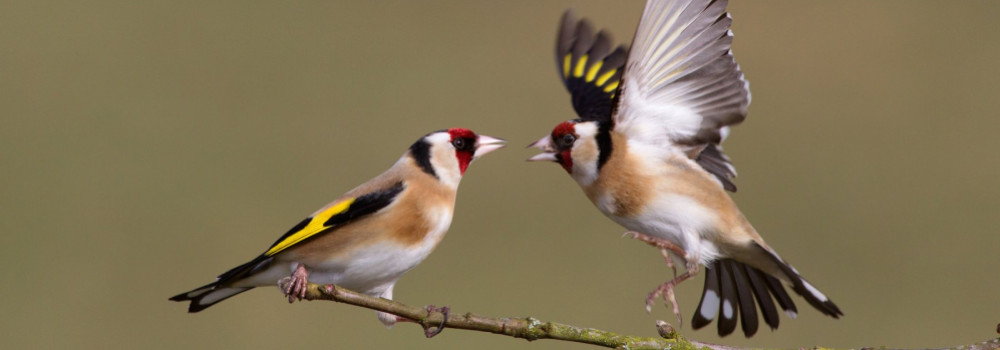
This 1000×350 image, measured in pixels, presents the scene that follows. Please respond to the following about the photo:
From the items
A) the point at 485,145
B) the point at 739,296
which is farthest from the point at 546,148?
the point at 739,296

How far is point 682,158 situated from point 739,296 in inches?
19.8

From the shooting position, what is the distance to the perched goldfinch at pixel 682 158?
199cm

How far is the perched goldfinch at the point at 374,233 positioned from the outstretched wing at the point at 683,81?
367mm

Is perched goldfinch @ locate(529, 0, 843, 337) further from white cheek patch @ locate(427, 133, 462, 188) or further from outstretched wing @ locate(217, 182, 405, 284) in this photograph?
outstretched wing @ locate(217, 182, 405, 284)

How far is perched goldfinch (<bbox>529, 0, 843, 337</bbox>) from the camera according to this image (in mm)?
1989

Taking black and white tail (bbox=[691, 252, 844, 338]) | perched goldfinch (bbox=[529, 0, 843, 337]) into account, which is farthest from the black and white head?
black and white tail (bbox=[691, 252, 844, 338])

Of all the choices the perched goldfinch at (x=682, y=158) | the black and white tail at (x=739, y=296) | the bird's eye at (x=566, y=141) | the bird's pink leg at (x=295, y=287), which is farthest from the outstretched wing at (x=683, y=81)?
the bird's pink leg at (x=295, y=287)

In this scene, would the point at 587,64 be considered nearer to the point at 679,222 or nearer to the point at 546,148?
the point at 679,222

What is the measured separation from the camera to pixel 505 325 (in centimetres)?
157

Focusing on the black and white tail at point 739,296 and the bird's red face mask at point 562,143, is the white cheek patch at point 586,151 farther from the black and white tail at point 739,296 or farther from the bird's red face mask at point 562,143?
the black and white tail at point 739,296

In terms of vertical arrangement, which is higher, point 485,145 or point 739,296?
point 485,145

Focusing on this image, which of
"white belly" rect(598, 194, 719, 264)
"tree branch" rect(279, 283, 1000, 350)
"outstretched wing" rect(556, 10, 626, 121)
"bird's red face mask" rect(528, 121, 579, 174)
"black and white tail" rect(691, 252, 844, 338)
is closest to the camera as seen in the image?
"tree branch" rect(279, 283, 1000, 350)

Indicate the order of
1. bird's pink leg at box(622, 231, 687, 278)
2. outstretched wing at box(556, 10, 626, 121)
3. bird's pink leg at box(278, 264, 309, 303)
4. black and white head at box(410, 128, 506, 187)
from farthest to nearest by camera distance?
outstretched wing at box(556, 10, 626, 121) < black and white head at box(410, 128, 506, 187) < bird's pink leg at box(622, 231, 687, 278) < bird's pink leg at box(278, 264, 309, 303)

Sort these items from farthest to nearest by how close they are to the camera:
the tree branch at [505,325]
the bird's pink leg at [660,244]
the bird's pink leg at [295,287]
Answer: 1. the bird's pink leg at [660,244]
2. the bird's pink leg at [295,287]
3. the tree branch at [505,325]
